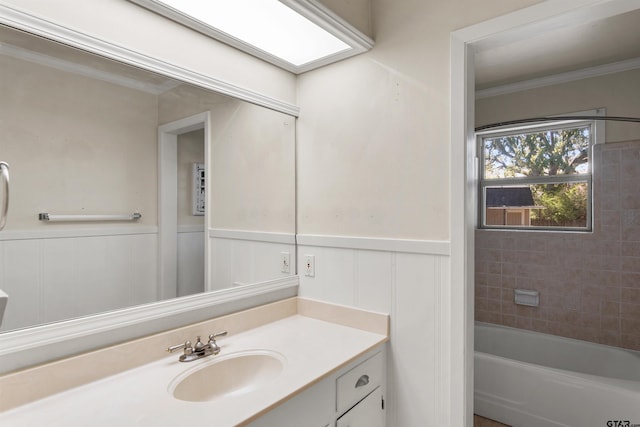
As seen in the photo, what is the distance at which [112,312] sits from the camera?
3.76ft

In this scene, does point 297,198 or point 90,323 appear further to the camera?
point 297,198

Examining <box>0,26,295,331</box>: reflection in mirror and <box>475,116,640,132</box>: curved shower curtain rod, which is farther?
<box>475,116,640,132</box>: curved shower curtain rod

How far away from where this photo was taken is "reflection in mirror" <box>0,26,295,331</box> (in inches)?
39.4

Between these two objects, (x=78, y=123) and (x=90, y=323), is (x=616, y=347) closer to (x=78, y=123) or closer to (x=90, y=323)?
(x=90, y=323)

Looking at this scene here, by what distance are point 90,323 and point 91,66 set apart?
0.85 meters

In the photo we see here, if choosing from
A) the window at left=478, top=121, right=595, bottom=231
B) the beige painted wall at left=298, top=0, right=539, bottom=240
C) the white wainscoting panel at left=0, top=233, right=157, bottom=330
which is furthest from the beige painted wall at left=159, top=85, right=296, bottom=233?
the window at left=478, top=121, right=595, bottom=231

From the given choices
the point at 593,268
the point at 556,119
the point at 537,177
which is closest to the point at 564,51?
the point at 556,119

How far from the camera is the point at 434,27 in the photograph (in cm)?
140

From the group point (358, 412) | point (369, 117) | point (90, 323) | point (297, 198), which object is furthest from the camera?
point (297, 198)

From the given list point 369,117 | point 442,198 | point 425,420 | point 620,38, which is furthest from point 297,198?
point 620,38

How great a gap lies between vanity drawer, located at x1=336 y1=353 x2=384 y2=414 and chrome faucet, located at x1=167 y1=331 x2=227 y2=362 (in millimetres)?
497

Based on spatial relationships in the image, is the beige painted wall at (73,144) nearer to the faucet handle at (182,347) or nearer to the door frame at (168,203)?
the door frame at (168,203)

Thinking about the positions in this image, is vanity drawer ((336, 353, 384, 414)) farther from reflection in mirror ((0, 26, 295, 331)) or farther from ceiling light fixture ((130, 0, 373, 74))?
ceiling light fixture ((130, 0, 373, 74))

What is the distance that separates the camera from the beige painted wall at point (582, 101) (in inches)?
91.5
